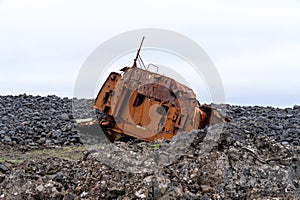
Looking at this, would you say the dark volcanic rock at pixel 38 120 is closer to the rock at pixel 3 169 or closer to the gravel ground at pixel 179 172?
the rock at pixel 3 169

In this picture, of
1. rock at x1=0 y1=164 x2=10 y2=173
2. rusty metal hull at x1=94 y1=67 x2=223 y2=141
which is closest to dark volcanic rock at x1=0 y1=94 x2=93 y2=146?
rusty metal hull at x1=94 y1=67 x2=223 y2=141

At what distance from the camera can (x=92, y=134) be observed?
14.6 meters

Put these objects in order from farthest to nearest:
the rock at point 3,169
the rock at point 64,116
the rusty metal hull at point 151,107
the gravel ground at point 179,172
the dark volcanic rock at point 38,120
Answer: the rock at point 64,116, the dark volcanic rock at point 38,120, the rusty metal hull at point 151,107, the rock at point 3,169, the gravel ground at point 179,172

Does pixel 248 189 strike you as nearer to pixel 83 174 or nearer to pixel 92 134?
pixel 83 174

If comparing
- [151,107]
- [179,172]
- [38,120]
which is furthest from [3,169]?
[38,120]

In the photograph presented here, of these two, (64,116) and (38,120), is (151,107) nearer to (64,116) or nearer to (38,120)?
(38,120)

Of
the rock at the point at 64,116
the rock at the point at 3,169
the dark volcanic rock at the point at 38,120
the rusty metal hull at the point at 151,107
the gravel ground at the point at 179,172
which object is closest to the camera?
the gravel ground at the point at 179,172

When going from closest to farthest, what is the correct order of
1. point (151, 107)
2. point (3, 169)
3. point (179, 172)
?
point (179, 172), point (3, 169), point (151, 107)

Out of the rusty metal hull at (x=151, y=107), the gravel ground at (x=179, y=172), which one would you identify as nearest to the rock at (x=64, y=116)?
the rusty metal hull at (x=151, y=107)

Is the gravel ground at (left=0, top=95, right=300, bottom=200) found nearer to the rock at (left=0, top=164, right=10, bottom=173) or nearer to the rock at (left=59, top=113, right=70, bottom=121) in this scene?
the rock at (left=0, top=164, right=10, bottom=173)

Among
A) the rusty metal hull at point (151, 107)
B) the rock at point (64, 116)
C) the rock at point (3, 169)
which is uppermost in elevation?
the rusty metal hull at point (151, 107)

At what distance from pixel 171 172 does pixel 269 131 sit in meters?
9.28

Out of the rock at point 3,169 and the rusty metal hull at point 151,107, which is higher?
the rusty metal hull at point 151,107

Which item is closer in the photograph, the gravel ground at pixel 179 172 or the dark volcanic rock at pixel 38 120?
the gravel ground at pixel 179 172
